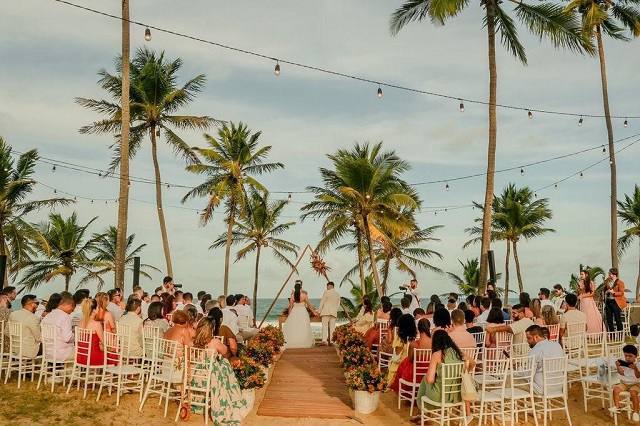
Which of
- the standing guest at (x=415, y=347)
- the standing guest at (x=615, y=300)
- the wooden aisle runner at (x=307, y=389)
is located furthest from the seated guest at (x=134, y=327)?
the standing guest at (x=615, y=300)

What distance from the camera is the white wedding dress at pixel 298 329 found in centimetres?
1658

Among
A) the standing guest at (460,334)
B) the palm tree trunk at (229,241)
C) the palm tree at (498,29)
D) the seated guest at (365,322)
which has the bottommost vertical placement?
the seated guest at (365,322)

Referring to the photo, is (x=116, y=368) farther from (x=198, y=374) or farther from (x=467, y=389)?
(x=467, y=389)

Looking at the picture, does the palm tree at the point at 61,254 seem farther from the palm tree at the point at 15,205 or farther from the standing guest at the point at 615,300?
the standing guest at the point at 615,300

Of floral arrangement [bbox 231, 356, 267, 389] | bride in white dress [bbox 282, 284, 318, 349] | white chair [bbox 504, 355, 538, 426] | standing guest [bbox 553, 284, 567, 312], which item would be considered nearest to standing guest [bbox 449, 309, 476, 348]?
white chair [bbox 504, 355, 538, 426]

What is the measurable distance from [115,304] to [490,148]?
11.8m

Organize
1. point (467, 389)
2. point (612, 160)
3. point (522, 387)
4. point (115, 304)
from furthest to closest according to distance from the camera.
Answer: point (612, 160)
point (115, 304)
point (522, 387)
point (467, 389)

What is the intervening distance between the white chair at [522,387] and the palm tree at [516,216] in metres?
29.8

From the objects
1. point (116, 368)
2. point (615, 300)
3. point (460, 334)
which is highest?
point (615, 300)

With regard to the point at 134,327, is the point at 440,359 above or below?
below

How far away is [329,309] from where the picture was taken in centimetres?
1766

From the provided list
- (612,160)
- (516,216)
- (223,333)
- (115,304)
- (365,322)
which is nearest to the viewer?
(223,333)

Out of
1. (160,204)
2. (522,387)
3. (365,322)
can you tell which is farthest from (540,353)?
(160,204)

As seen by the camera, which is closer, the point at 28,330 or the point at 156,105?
the point at 28,330
